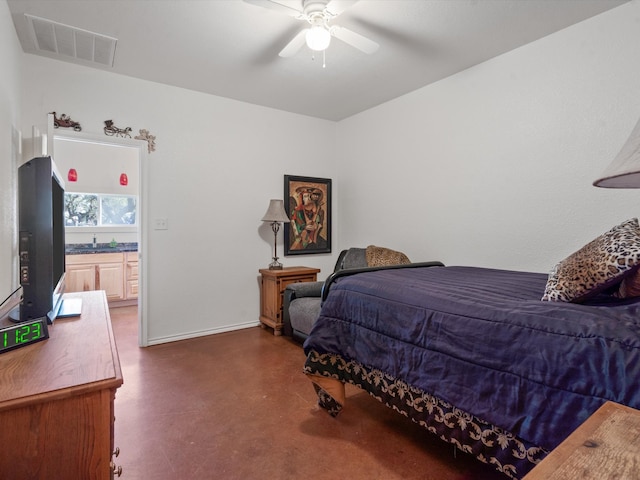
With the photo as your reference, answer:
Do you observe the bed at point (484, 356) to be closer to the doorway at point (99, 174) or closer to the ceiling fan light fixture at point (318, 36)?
the ceiling fan light fixture at point (318, 36)

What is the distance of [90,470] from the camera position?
2.85ft

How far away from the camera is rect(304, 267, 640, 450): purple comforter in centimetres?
101

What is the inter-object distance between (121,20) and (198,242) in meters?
1.97

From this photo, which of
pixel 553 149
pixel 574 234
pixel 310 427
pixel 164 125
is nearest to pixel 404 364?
pixel 310 427

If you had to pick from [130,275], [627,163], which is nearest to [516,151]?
[627,163]

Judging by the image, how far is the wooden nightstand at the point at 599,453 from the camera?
522 millimetres

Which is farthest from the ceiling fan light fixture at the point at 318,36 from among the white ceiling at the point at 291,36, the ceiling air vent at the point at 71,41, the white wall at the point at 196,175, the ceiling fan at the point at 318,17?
the white wall at the point at 196,175

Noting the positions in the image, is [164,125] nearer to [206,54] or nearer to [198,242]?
[206,54]

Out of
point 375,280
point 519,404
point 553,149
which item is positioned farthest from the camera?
point 553,149

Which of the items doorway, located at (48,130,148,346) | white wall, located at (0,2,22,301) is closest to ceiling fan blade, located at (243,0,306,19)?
white wall, located at (0,2,22,301)

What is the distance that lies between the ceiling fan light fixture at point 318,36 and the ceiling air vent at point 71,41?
1.55 meters

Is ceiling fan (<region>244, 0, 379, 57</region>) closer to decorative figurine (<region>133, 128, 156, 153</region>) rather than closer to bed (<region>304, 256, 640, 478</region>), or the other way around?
bed (<region>304, 256, 640, 478</region>)

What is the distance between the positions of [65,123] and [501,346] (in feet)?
11.5

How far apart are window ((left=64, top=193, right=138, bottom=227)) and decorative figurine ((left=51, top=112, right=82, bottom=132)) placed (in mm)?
2674
